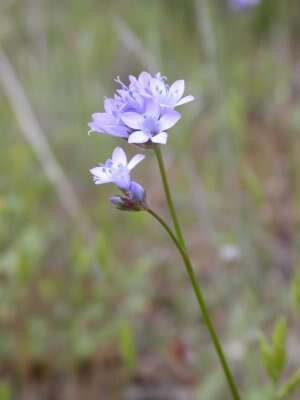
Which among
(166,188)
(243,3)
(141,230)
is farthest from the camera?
(243,3)

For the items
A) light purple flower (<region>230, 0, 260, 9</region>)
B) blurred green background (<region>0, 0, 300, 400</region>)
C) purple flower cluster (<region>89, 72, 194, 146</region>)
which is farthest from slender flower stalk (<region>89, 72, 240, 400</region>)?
light purple flower (<region>230, 0, 260, 9</region>)

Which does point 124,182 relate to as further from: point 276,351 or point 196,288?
point 276,351

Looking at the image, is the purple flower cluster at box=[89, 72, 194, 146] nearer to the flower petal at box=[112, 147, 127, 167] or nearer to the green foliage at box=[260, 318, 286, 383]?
the flower petal at box=[112, 147, 127, 167]

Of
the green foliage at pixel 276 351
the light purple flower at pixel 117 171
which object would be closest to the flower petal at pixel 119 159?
the light purple flower at pixel 117 171

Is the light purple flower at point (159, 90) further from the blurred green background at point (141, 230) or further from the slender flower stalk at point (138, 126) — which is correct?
the blurred green background at point (141, 230)

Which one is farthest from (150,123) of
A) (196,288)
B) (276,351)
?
(276,351)

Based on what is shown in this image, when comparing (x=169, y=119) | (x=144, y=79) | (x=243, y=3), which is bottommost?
(x=169, y=119)
